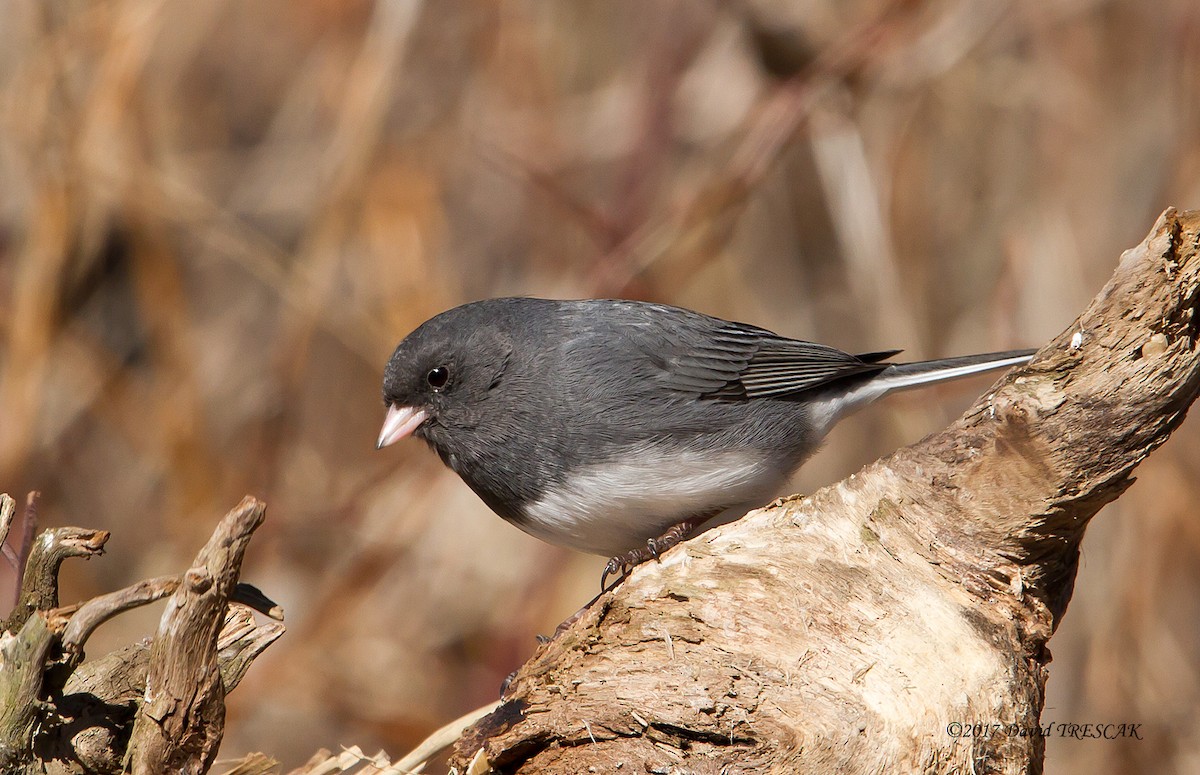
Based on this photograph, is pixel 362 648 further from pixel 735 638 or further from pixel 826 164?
pixel 735 638

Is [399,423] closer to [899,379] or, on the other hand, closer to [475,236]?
[899,379]

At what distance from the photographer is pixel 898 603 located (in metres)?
1.67

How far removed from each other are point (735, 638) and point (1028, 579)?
509mm

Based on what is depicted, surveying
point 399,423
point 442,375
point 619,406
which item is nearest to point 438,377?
point 442,375

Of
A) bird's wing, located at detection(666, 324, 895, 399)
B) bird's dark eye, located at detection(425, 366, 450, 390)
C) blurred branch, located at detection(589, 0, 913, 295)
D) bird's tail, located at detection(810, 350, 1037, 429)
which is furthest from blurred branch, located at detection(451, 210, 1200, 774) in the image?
blurred branch, located at detection(589, 0, 913, 295)

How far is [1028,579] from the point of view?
1.74 m

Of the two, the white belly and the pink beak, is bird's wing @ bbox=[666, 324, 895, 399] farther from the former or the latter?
the pink beak

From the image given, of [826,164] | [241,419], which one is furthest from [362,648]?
[826,164]

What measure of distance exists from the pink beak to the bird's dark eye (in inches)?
3.1

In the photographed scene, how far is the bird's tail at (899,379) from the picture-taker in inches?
98.5

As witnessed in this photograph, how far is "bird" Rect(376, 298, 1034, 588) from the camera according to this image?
2375mm

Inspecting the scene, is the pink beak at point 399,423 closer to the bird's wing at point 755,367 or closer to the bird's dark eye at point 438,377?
the bird's dark eye at point 438,377

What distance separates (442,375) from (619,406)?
1.56ft

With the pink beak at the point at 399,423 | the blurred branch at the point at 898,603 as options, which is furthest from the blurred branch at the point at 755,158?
the blurred branch at the point at 898,603
